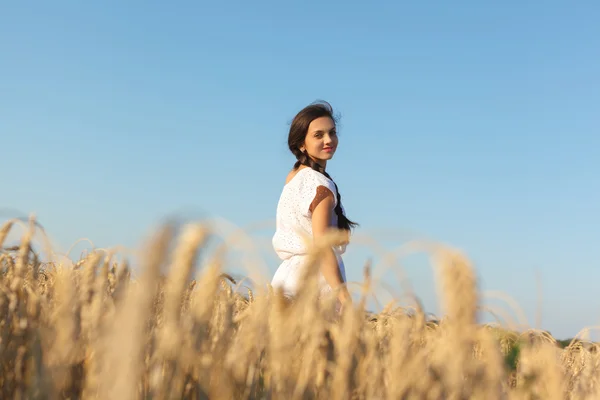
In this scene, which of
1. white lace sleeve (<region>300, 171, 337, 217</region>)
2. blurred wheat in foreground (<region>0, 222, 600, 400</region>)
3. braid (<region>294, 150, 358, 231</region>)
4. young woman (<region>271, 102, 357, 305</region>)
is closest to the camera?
blurred wheat in foreground (<region>0, 222, 600, 400</region>)

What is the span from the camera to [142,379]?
60.0 inches

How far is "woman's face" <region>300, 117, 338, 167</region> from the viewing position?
5211 mm

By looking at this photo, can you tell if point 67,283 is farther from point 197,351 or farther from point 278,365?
point 278,365

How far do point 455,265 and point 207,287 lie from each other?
1.96 feet

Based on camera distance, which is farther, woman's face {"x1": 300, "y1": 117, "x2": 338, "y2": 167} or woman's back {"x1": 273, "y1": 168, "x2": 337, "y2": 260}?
woman's face {"x1": 300, "y1": 117, "x2": 338, "y2": 167}

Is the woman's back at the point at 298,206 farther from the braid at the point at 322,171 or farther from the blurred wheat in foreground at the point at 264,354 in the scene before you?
the blurred wheat in foreground at the point at 264,354

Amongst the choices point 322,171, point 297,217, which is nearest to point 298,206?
point 297,217

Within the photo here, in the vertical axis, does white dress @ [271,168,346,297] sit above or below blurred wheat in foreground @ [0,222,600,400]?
above

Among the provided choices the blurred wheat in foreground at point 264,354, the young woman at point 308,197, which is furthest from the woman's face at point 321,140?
the blurred wheat in foreground at point 264,354

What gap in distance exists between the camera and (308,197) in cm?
470

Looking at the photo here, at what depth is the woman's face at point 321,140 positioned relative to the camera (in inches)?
205

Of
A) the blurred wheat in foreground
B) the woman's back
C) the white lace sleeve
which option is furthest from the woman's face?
the blurred wheat in foreground

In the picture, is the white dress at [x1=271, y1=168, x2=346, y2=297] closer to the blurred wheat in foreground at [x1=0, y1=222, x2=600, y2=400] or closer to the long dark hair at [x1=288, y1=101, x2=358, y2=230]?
the long dark hair at [x1=288, y1=101, x2=358, y2=230]

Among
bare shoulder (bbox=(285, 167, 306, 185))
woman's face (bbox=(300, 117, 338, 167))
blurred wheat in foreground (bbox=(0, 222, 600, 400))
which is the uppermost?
woman's face (bbox=(300, 117, 338, 167))
